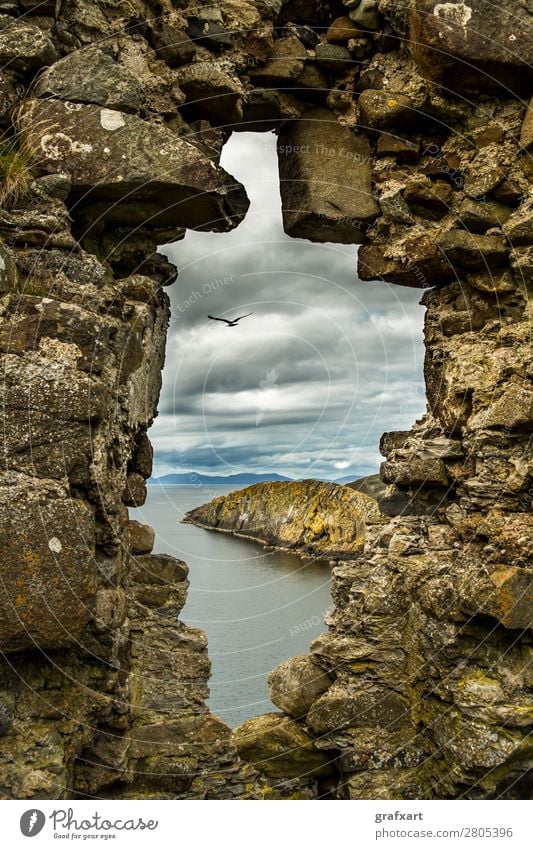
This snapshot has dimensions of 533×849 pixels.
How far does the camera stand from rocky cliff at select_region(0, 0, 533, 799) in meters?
4.65

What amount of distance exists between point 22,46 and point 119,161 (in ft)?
3.31

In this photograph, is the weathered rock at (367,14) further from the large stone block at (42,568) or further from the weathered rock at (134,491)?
the large stone block at (42,568)

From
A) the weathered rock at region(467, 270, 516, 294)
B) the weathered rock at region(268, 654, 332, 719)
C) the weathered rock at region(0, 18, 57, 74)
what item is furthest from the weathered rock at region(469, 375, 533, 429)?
the weathered rock at region(0, 18, 57, 74)

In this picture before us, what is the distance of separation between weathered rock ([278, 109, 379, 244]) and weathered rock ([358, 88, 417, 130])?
0.19m

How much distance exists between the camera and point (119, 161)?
524 centimetres

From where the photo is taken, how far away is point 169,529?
23500 mm

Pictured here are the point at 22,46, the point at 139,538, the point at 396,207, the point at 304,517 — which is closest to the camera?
the point at 22,46

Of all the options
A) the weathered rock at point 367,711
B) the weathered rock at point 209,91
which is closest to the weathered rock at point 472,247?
the weathered rock at point 209,91

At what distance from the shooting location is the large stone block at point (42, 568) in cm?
417

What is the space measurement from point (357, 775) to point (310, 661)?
35.5 inches

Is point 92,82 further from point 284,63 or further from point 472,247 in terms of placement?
point 472,247

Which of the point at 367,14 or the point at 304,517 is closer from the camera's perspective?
the point at 367,14

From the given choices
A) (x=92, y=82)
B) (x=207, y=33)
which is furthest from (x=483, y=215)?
(x=92, y=82)

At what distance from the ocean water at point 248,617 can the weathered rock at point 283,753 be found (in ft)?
4.04
